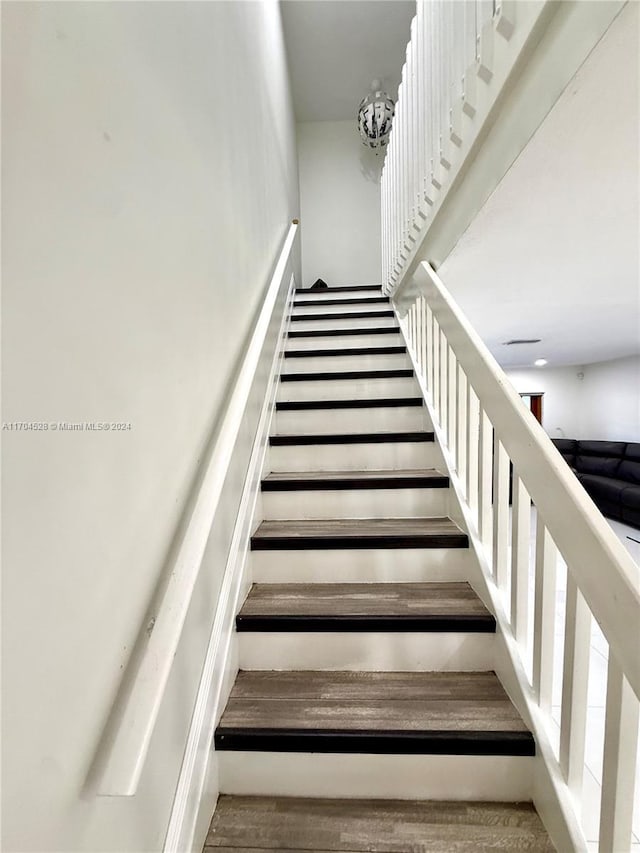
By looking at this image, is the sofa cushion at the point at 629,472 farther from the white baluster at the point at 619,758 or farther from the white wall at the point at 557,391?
the white baluster at the point at 619,758

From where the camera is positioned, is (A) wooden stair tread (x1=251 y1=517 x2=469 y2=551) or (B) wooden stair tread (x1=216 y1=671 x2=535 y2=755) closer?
(B) wooden stair tread (x1=216 y1=671 x2=535 y2=755)

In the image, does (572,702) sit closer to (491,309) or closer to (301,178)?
(491,309)

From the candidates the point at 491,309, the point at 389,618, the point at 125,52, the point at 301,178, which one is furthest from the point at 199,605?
the point at 301,178

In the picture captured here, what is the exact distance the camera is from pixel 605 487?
5.10m

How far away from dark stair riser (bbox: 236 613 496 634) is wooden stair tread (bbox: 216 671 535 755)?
0.13m

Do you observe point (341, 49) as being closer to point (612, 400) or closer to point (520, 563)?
point (520, 563)

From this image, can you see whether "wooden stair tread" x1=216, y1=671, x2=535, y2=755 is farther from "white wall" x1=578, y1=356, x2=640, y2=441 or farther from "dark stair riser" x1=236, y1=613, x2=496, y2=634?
"white wall" x1=578, y1=356, x2=640, y2=441

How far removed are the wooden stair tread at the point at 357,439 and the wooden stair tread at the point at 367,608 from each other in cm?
73

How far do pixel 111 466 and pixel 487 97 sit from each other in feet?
4.88

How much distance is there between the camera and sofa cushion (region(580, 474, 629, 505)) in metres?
4.86

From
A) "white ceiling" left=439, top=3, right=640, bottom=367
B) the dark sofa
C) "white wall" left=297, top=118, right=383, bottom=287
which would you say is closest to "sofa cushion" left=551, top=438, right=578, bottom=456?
the dark sofa

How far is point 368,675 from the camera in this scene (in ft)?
3.92

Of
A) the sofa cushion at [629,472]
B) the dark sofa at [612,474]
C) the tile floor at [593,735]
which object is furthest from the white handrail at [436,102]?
the sofa cushion at [629,472]

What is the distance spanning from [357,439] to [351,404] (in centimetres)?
30
